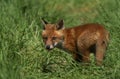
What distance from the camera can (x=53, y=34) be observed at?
30.1 feet

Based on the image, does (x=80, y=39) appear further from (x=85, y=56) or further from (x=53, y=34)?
(x=53, y=34)

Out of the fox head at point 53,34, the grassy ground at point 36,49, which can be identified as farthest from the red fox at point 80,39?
the grassy ground at point 36,49

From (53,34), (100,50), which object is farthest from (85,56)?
(53,34)

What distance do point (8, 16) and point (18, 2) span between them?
5.29 feet

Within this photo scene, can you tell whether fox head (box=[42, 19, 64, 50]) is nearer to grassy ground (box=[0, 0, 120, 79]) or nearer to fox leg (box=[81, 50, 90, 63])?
grassy ground (box=[0, 0, 120, 79])

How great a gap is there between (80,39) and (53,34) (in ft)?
1.99

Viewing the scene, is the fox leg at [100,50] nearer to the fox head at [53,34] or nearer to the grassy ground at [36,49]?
the grassy ground at [36,49]

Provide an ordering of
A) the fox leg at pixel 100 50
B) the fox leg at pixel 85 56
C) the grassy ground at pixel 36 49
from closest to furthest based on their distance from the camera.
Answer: the grassy ground at pixel 36 49
the fox leg at pixel 100 50
the fox leg at pixel 85 56

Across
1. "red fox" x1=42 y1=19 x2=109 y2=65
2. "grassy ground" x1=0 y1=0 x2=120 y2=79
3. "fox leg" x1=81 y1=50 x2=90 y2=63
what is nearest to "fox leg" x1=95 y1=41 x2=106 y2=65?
"red fox" x1=42 y1=19 x2=109 y2=65

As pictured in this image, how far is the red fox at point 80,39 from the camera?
8445 mm

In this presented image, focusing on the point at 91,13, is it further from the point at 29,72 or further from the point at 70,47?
the point at 29,72

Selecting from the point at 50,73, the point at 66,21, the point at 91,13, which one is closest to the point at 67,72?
the point at 50,73

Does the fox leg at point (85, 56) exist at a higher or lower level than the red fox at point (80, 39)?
lower

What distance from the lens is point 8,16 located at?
33.3 ft
